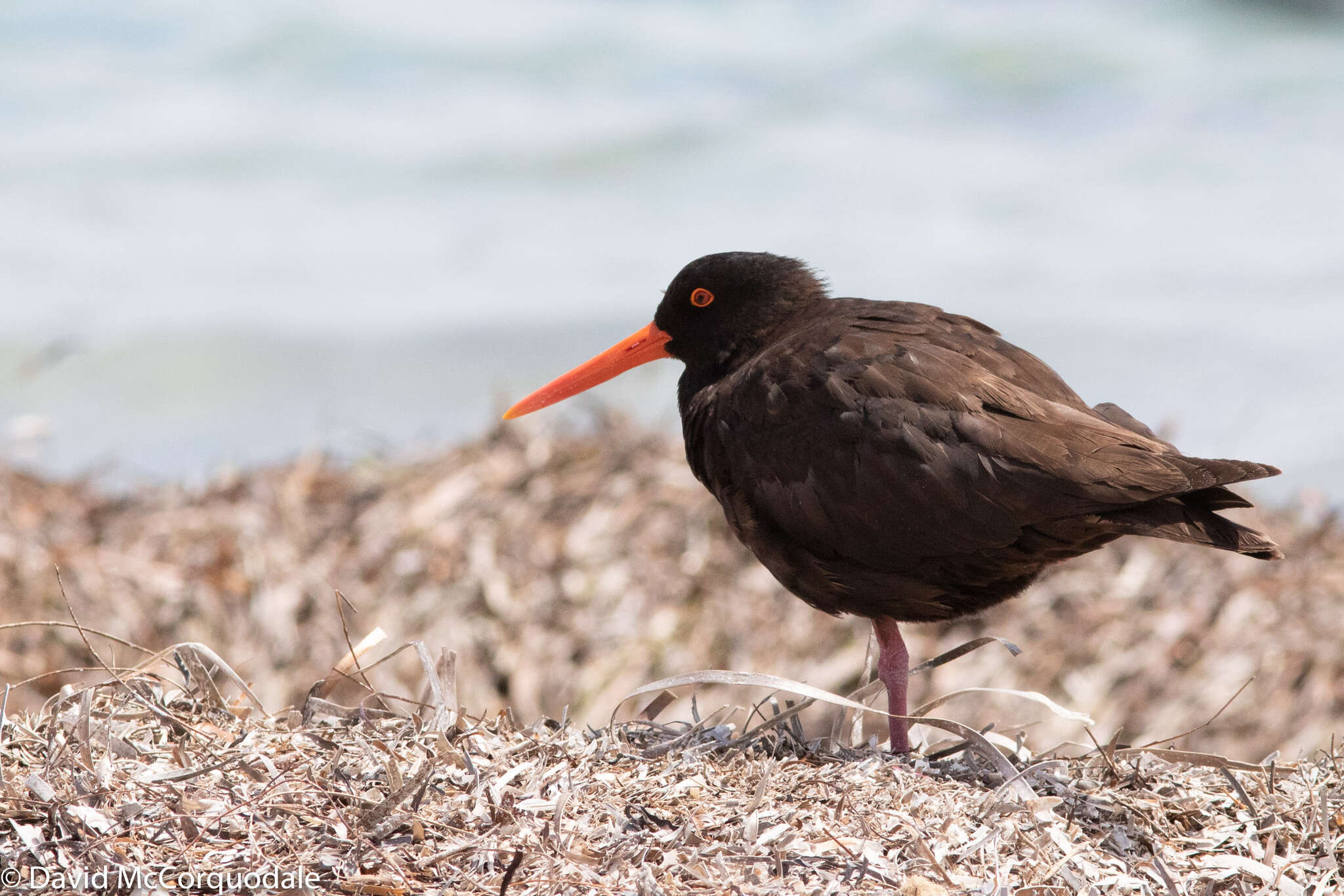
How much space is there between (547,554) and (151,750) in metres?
4.33

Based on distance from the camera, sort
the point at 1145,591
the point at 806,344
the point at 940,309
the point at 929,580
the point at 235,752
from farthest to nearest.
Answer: the point at 1145,591 < the point at 940,309 < the point at 806,344 < the point at 929,580 < the point at 235,752

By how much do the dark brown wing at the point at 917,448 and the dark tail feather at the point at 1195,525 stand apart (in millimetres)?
64

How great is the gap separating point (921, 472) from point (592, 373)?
7.07 ft

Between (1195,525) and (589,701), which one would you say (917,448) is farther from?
(589,701)

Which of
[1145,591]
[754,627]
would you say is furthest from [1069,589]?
[754,627]

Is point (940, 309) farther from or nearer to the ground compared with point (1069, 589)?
farther from the ground

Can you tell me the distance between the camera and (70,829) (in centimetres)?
278

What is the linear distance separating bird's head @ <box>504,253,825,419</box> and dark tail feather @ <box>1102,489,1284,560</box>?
70.9 inches

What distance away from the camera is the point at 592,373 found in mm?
5508

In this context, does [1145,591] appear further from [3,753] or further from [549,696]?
[3,753]

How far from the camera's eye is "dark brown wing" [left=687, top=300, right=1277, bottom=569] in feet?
11.8

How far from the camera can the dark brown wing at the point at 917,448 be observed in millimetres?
3602

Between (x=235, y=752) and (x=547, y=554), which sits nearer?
(x=235, y=752)
